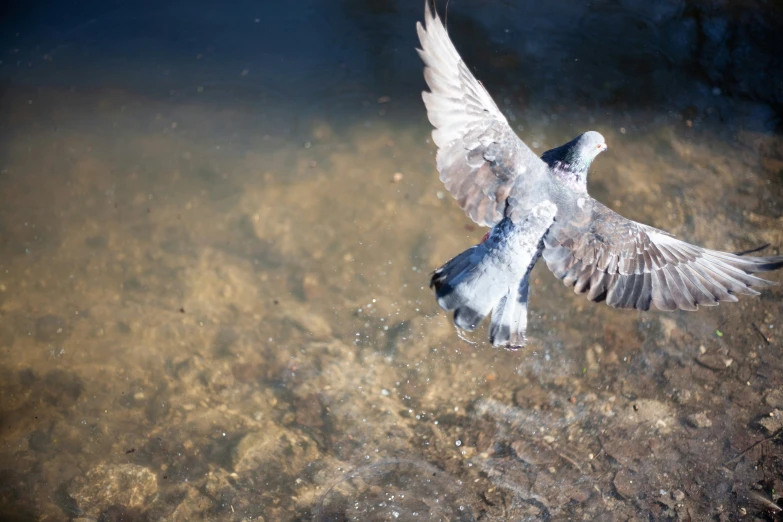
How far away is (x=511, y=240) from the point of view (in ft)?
8.09

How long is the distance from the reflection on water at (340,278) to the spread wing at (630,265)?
657 millimetres

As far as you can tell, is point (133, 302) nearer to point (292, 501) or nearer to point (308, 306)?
point (308, 306)

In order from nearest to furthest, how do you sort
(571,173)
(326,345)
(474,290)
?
(474,290)
(571,173)
(326,345)

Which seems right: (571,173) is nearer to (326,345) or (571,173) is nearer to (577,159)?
(577,159)

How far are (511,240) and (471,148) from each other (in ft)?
1.56

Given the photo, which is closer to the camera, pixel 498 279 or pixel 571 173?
pixel 498 279

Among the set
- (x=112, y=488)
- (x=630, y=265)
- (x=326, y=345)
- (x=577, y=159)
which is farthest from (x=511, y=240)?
(x=112, y=488)

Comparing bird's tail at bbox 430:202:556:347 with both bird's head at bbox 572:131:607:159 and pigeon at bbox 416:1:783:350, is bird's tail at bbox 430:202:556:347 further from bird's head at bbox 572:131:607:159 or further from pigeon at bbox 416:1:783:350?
bird's head at bbox 572:131:607:159

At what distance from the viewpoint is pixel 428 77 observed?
2.41 meters

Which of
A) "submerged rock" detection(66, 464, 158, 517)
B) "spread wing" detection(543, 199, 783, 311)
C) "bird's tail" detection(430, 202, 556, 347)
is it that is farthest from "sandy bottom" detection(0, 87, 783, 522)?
"spread wing" detection(543, 199, 783, 311)

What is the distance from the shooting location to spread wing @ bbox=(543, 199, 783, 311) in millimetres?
2439

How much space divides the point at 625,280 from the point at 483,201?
77cm

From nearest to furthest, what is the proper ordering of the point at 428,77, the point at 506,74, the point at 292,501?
the point at 428,77 → the point at 292,501 → the point at 506,74

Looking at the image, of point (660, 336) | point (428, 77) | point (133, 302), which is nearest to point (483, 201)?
point (428, 77)
